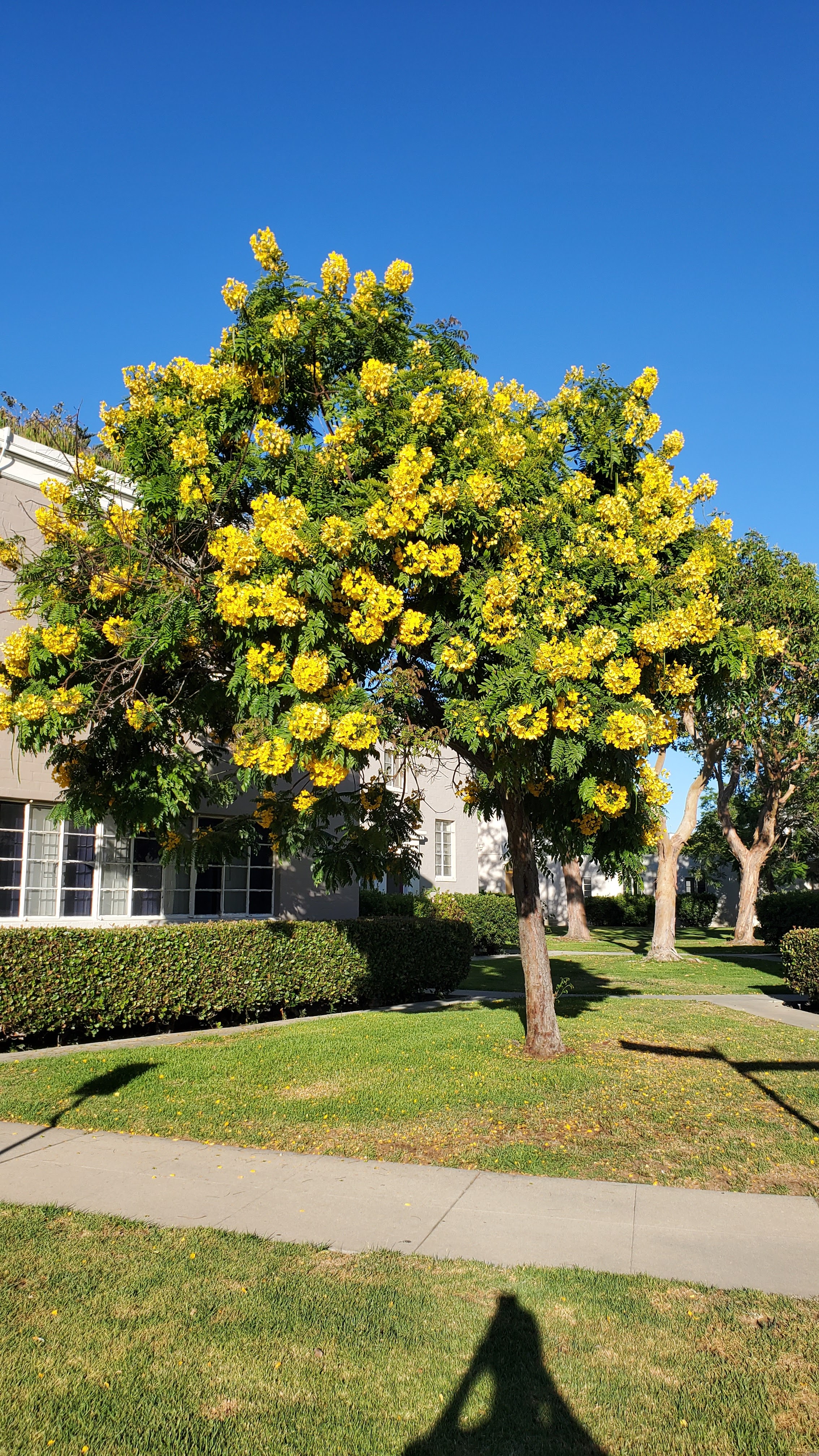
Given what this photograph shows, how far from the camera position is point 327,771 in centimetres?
673

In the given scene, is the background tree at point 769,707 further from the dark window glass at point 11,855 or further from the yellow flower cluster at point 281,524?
the dark window glass at point 11,855

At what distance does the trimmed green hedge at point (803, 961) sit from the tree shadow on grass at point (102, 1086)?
995cm

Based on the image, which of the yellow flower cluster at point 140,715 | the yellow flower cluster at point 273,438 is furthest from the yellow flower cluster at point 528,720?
the yellow flower cluster at point 140,715

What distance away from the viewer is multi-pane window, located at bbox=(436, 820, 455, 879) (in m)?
25.4

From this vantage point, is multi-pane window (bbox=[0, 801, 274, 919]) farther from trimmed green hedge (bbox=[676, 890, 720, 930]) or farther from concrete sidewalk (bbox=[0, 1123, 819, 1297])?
trimmed green hedge (bbox=[676, 890, 720, 930])

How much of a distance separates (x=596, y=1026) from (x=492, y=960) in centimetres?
1220

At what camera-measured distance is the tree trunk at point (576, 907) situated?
2928 centimetres

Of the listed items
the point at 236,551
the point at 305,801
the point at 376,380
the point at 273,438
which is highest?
the point at 376,380

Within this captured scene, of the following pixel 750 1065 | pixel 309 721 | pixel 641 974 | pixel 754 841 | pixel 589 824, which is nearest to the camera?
pixel 309 721

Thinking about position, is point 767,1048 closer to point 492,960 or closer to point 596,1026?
point 596,1026

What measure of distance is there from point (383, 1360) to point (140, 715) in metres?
5.24

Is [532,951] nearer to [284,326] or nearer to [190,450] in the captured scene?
[190,450]

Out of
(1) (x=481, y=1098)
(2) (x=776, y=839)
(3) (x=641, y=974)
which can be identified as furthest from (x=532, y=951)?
(2) (x=776, y=839)

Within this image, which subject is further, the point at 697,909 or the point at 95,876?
the point at 697,909
